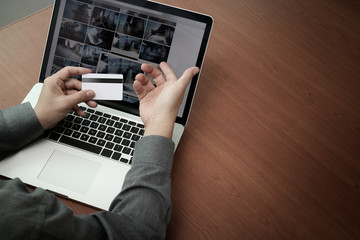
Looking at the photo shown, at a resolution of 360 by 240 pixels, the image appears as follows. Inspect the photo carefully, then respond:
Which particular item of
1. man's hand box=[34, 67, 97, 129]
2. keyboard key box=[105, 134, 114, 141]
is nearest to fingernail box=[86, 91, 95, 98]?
man's hand box=[34, 67, 97, 129]

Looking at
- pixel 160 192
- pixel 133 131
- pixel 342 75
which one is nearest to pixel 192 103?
pixel 133 131

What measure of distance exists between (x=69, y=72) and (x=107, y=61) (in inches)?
3.6

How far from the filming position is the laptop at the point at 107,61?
64 centimetres

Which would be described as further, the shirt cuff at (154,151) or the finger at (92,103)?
the finger at (92,103)

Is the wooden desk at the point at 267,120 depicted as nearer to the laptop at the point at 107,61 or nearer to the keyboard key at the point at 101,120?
the laptop at the point at 107,61

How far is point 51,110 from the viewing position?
2.12ft

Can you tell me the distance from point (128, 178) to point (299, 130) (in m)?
0.44

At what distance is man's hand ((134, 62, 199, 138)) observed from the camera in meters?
0.62

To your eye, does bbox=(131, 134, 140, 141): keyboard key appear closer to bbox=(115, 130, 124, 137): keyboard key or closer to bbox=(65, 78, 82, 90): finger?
bbox=(115, 130, 124, 137): keyboard key

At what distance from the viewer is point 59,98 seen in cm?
66

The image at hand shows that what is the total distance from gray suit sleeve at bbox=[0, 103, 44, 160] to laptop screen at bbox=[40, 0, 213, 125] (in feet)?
0.51

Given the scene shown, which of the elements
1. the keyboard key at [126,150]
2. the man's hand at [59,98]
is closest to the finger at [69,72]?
the man's hand at [59,98]

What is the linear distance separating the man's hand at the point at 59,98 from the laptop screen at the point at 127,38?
43 millimetres

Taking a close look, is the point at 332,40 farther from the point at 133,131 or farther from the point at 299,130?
the point at 133,131
